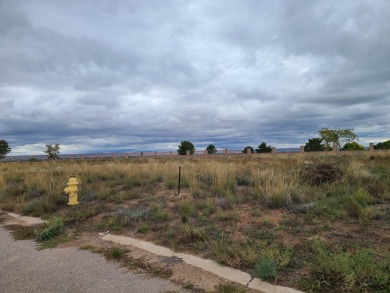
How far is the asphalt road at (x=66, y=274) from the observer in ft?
12.5

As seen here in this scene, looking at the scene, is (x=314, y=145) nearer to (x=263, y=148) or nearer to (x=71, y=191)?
(x=263, y=148)

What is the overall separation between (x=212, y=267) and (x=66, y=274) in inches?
83.8

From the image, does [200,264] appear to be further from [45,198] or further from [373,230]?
[45,198]

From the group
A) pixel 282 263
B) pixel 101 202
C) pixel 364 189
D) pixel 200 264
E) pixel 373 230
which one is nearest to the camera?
pixel 282 263

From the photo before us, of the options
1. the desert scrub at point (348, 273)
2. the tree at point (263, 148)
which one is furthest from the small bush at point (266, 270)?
the tree at point (263, 148)

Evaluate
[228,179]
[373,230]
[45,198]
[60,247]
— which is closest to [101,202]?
[45,198]

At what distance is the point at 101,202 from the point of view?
867cm

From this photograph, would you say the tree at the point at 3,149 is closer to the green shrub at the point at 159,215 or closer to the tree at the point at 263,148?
the tree at the point at 263,148

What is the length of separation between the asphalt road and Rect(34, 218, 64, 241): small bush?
0.59 meters

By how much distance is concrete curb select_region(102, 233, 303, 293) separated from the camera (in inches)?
140

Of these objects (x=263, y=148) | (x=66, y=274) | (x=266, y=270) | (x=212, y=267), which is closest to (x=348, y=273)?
(x=266, y=270)

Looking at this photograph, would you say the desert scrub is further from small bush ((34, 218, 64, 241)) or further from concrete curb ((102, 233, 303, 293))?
small bush ((34, 218, 64, 241))

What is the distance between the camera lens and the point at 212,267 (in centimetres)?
422

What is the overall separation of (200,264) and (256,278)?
912mm
